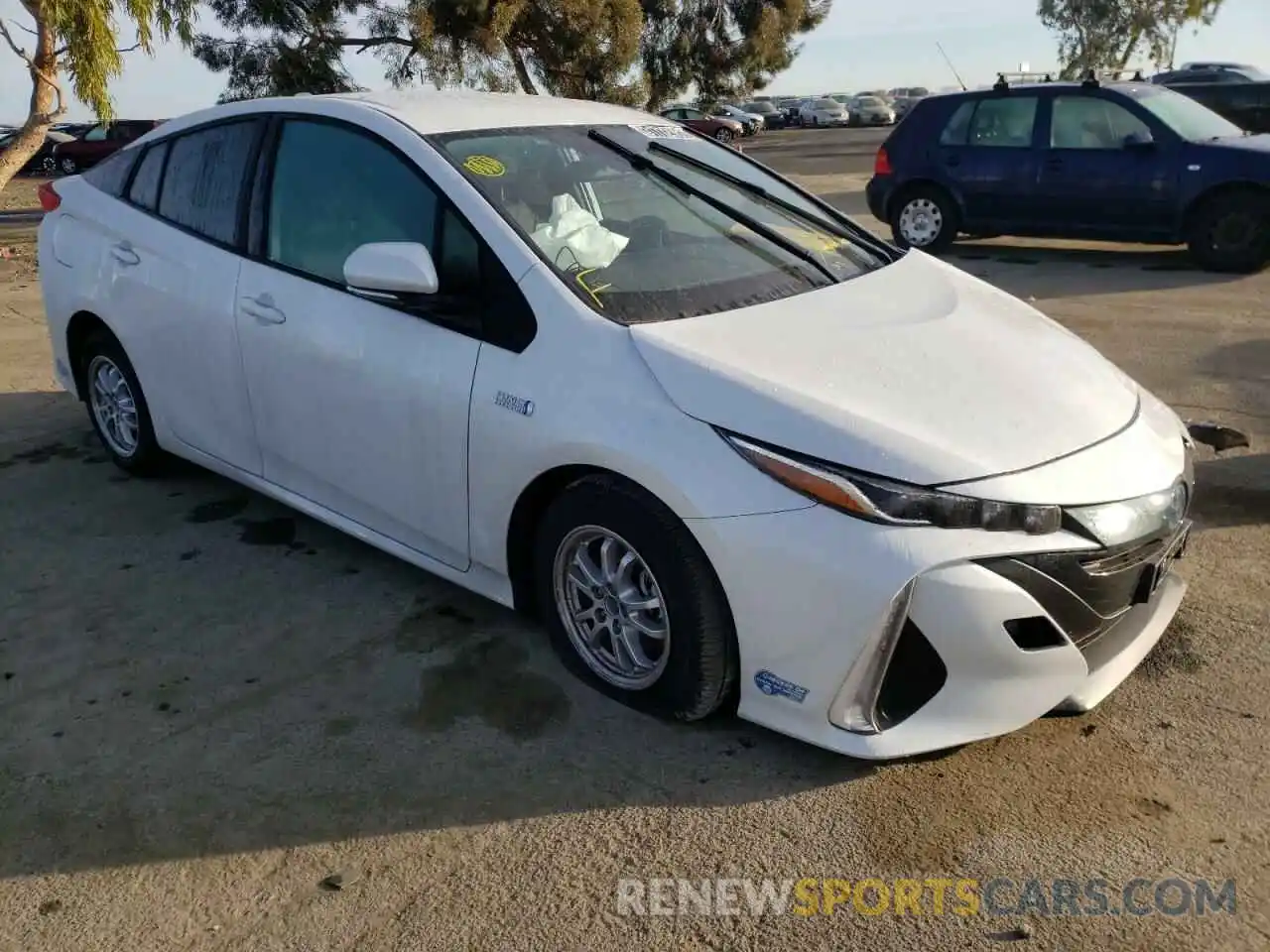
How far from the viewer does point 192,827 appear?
2.78 meters

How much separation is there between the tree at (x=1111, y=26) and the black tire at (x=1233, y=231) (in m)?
51.2

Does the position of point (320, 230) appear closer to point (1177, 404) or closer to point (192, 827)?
point (192, 827)

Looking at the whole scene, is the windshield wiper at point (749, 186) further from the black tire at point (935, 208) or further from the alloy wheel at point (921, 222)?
the alloy wheel at point (921, 222)

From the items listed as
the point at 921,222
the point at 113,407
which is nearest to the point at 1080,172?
the point at 921,222

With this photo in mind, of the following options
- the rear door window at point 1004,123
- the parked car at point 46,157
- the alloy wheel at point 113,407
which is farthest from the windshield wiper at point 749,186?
the parked car at point 46,157

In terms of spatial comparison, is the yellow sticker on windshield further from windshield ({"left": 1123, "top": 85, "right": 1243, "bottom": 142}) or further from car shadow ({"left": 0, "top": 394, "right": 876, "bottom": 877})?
windshield ({"left": 1123, "top": 85, "right": 1243, "bottom": 142})

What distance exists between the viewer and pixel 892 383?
2922 millimetres

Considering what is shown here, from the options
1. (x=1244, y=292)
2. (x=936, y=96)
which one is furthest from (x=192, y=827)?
(x=936, y=96)

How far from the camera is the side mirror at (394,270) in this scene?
321cm

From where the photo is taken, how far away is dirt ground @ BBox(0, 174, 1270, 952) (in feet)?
8.10

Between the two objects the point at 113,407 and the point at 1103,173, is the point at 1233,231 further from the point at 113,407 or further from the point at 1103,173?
the point at 113,407

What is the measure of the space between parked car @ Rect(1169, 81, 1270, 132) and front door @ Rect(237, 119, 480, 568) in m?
18.3

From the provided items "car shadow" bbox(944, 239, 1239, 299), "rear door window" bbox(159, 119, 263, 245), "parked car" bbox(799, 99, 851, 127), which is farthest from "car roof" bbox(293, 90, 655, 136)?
"parked car" bbox(799, 99, 851, 127)

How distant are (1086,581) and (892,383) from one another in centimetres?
67
